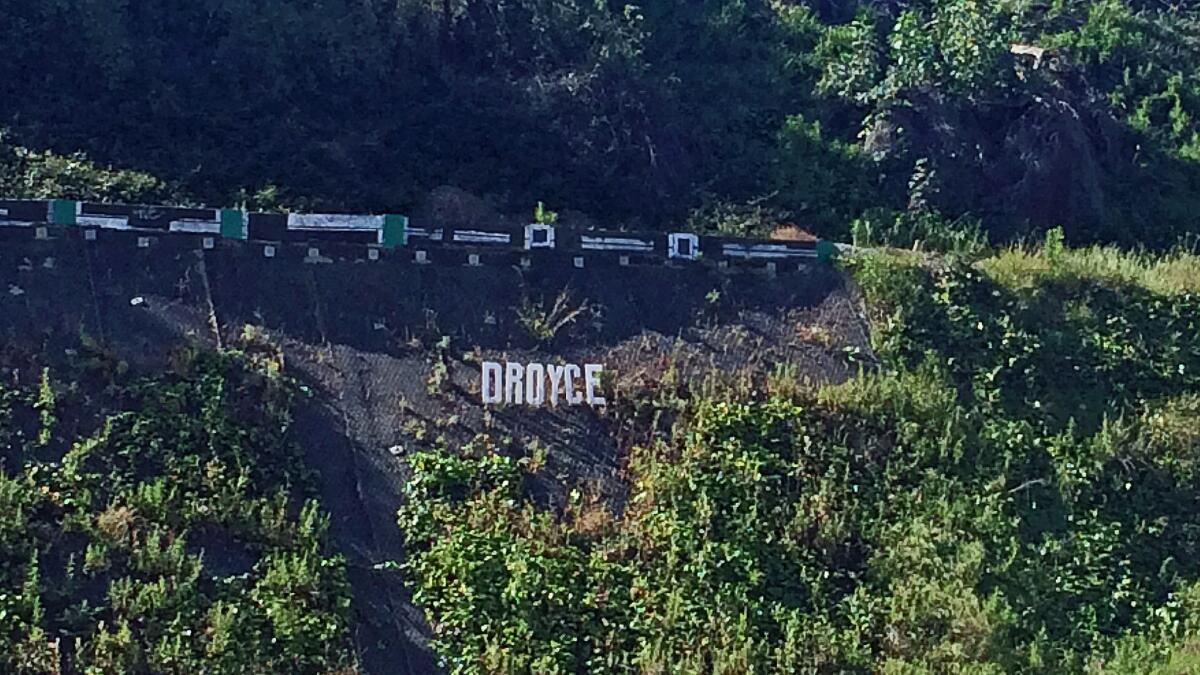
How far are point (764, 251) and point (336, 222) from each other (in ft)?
13.5

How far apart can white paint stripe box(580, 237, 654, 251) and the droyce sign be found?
1.49m

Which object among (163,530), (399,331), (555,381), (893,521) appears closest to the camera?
(163,530)

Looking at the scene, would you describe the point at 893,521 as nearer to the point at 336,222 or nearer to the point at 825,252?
the point at 825,252

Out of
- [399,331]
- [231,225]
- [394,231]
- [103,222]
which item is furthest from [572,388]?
[103,222]

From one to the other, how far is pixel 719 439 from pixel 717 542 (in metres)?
1.14

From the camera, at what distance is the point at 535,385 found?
1437 centimetres

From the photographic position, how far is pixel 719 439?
1404cm

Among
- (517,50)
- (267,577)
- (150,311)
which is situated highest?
(517,50)

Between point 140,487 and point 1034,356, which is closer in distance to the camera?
point 140,487

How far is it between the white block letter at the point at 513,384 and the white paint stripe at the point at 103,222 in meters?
3.63

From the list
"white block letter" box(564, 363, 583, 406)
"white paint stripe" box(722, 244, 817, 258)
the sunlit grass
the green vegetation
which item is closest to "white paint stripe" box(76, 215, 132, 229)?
the green vegetation

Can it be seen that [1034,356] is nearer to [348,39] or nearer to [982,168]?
[982,168]

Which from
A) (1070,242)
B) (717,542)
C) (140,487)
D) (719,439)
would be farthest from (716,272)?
(140,487)

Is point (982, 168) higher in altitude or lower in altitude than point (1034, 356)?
higher
